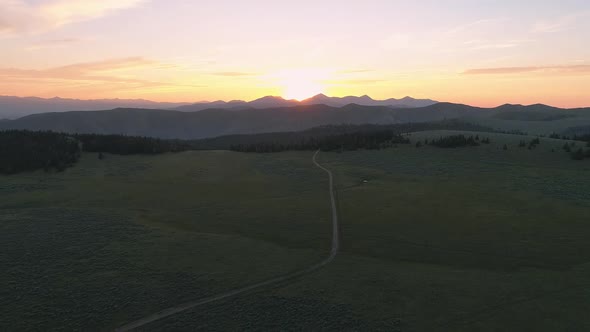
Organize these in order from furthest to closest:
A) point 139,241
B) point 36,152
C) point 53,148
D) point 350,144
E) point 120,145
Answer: point 350,144 → point 120,145 → point 53,148 → point 36,152 → point 139,241

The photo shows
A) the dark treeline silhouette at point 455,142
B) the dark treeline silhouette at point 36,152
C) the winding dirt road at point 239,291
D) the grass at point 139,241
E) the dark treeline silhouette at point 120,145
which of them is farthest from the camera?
the dark treeline silhouette at point 120,145

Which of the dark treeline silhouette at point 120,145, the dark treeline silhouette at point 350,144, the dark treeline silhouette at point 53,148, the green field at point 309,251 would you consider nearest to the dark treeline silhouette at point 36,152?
the dark treeline silhouette at point 53,148

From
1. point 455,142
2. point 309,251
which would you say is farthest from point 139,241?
point 455,142

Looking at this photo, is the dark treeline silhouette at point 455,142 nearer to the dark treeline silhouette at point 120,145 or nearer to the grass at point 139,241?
the grass at point 139,241

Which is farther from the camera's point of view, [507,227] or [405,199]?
[405,199]

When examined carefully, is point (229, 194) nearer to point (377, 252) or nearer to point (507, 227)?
point (377, 252)

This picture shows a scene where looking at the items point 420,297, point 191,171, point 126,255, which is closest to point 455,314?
point 420,297

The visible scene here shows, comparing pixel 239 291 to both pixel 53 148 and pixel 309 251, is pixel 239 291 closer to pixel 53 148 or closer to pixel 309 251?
pixel 309 251
